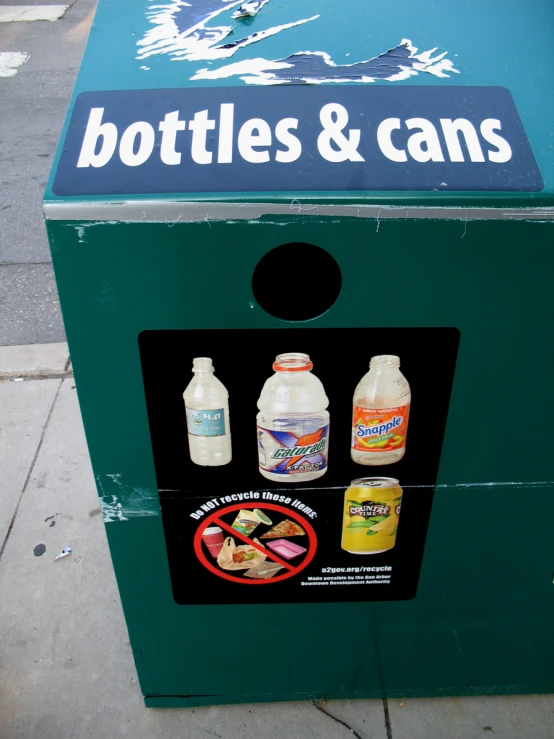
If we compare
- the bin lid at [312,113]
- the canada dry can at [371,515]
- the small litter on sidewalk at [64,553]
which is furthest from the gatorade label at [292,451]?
the small litter on sidewalk at [64,553]

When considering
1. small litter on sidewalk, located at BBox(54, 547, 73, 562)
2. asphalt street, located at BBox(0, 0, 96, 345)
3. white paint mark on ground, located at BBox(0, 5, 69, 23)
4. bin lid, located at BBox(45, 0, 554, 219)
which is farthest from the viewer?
white paint mark on ground, located at BBox(0, 5, 69, 23)

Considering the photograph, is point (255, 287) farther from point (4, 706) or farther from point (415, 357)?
point (4, 706)

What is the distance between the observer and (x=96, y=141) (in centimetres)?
128

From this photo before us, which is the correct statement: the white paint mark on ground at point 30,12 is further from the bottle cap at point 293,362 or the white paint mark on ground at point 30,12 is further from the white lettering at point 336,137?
the bottle cap at point 293,362

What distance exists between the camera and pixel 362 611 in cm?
183

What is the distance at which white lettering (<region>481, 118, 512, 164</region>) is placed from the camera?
4.08ft

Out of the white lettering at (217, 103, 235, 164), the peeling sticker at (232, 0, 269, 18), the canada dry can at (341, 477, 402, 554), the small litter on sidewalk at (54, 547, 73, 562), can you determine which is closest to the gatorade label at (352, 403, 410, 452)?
the canada dry can at (341, 477, 402, 554)

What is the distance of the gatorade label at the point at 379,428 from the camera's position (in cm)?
144

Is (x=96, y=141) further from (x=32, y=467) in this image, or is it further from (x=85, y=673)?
(x=32, y=467)

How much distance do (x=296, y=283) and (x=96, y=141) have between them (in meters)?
0.48

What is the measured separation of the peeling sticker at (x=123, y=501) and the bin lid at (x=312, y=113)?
2.08 feet

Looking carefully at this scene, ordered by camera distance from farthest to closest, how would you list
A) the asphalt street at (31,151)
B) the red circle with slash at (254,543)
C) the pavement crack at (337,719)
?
the asphalt street at (31,151) → the pavement crack at (337,719) → the red circle with slash at (254,543)

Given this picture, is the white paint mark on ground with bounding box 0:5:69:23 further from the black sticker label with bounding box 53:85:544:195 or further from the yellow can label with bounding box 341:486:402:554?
the yellow can label with bounding box 341:486:402:554

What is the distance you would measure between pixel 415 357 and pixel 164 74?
2.53 ft
